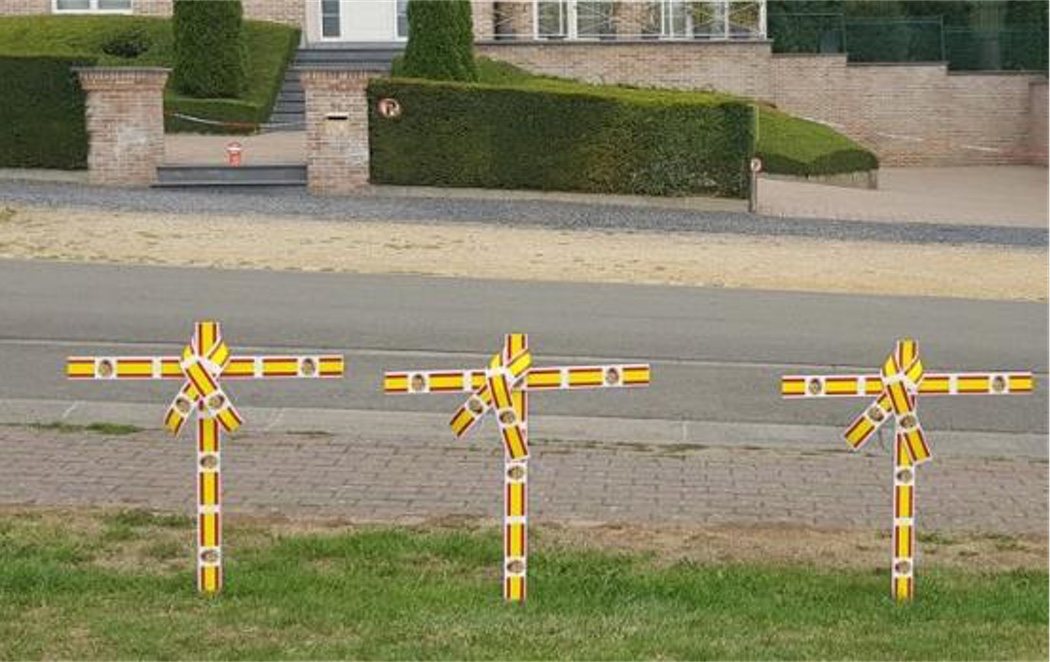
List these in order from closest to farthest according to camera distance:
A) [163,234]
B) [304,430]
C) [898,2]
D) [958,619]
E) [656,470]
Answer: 1. [958,619]
2. [656,470]
3. [304,430]
4. [163,234]
5. [898,2]

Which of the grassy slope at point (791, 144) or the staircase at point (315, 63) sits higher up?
the staircase at point (315, 63)

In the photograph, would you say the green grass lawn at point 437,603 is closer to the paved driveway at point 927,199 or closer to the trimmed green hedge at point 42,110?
the trimmed green hedge at point 42,110

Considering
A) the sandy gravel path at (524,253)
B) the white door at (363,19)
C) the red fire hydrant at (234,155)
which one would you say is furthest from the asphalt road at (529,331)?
the white door at (363,19)

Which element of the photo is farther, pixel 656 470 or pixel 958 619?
pixel 656 470

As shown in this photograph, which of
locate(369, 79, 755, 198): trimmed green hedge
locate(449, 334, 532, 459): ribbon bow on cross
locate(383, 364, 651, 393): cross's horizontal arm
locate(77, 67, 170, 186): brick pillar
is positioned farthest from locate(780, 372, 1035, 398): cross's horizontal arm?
locate(77, 67, 170, 186): brick pillar

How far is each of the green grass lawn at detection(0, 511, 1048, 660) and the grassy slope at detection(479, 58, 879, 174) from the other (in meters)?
21.7

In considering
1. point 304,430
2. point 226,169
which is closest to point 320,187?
point 226,169

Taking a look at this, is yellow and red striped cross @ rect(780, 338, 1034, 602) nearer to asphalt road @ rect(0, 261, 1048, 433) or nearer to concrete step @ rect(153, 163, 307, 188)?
asphalt road @ rect(0, 261, 1048, 433)

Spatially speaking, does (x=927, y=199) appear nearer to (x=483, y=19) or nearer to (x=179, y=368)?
(x=483, y=19)

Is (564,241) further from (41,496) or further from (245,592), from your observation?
(245,592)

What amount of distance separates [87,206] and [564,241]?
19.9ft

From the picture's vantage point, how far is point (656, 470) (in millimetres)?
9062

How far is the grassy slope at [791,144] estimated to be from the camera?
29.3 meters

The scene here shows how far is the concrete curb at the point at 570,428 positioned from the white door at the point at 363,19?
22612 mm
